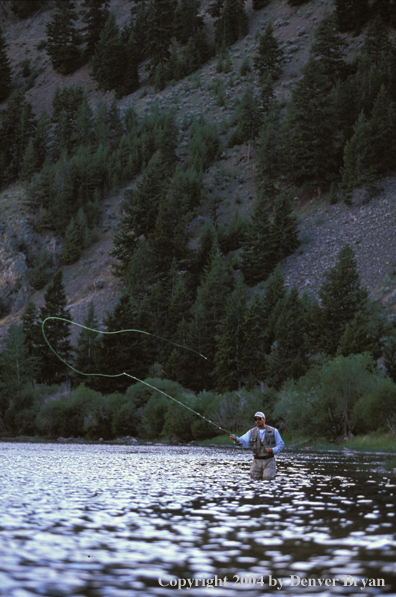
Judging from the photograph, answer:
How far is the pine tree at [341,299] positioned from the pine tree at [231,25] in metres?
84.7

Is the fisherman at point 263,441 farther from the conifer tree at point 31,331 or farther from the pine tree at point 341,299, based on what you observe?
the conifer tree at point 31,331

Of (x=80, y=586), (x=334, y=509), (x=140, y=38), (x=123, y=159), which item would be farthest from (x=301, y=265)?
(x=140, y=38)

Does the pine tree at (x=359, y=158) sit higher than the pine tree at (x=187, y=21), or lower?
lower

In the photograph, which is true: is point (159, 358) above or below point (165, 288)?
below

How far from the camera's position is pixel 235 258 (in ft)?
255

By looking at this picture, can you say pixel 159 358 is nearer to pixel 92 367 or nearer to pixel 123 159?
pixel 92 367

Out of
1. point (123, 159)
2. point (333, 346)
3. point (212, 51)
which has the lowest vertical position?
point (333, 346)

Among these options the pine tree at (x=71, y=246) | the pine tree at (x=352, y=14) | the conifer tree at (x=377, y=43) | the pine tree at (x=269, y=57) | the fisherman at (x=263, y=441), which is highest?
the pine tree at (x=352, y=14)

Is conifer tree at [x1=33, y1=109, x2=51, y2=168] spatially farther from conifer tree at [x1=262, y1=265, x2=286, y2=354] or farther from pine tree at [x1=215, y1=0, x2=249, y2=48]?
conifer tree at [x1=262, y1=265, x2=286, y2=354]

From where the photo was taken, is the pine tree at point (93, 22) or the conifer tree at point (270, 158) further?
the pine tree at point (93, 22)

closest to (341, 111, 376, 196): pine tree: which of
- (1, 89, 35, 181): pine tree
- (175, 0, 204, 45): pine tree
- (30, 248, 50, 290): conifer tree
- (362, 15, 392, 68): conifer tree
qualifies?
(362, 15, 392, 68): conifer tree

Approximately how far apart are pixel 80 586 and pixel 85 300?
3060 inches

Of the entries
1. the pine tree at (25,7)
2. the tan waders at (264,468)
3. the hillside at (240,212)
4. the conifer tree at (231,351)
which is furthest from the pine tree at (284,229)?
the pine tree at (25,7)

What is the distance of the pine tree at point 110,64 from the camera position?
420ft
